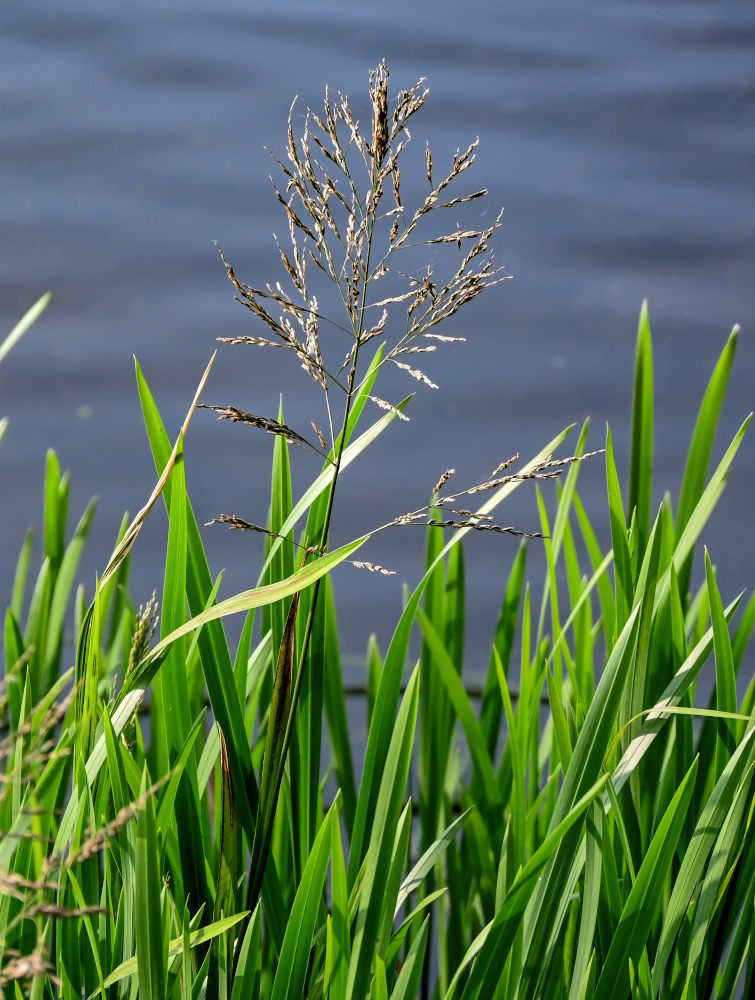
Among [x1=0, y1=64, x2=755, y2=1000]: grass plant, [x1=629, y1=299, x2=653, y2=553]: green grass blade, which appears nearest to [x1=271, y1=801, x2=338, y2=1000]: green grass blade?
[x1=0, y1=64, x2=755, y2=1000]: grass plant

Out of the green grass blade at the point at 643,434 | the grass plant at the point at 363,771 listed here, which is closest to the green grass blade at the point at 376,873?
the grass plant at the point at 363,771

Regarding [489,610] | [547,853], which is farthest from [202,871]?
[489,610]

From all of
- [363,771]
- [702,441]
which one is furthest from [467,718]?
[702,441]

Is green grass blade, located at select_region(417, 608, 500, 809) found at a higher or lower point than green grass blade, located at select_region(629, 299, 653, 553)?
lower

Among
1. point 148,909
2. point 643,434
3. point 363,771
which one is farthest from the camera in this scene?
point 643,434

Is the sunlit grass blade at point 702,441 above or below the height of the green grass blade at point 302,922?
above

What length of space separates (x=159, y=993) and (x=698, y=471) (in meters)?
0.40

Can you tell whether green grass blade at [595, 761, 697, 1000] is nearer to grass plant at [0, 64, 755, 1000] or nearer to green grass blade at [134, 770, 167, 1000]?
grass plant at [0, 64, 755, 1000]

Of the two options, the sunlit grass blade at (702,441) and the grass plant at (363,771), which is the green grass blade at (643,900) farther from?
the sunlit grass blade at (702,441)

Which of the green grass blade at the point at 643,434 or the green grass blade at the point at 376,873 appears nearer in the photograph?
the green grass blade at the point at 376,873

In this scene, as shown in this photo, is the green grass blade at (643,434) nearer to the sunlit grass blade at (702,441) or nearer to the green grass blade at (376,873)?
the sunlit grass blade at (702,441)

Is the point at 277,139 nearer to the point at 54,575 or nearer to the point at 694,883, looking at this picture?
the point at 54,575

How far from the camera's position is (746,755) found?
0.39 metres

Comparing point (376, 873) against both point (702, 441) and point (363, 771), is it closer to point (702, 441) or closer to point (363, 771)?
point (363, 771)
